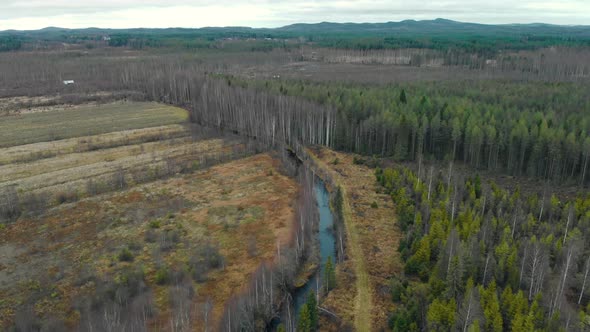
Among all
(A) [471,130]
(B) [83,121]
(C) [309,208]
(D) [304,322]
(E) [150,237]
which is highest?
(A) [471,130]

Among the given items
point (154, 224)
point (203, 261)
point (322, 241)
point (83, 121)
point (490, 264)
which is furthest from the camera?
point (83, 121)

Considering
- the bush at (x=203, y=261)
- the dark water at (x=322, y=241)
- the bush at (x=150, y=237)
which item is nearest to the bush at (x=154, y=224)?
the bush at (x=150, y=237)

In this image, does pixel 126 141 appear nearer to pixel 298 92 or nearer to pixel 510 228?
pixel 298 92

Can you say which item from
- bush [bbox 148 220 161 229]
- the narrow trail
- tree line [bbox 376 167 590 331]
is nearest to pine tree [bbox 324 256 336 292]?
the narrow trail

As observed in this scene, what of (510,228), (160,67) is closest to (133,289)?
(510,228)

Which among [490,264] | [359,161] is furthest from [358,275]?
[359,161]

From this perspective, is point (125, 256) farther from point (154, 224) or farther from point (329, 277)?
point (329, 277)

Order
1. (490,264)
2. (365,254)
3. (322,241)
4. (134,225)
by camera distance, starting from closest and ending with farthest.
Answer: (490,264) < (365,254) < (322,241) < (134,225)
